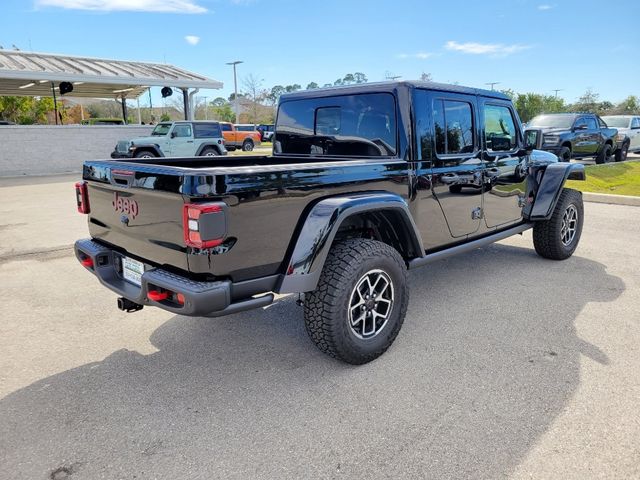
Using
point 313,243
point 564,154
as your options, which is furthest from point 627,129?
point 313,243

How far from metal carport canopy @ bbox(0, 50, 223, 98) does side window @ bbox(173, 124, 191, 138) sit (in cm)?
371

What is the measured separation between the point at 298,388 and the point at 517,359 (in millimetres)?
1495

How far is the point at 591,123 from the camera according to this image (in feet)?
48.1

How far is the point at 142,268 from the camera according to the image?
283 cm

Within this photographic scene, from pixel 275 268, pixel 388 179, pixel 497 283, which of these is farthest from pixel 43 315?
pixel 497 283

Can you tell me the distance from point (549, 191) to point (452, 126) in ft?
5.96

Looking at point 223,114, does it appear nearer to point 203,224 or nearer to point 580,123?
point 580,123

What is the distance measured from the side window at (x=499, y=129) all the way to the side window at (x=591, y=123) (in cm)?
1182

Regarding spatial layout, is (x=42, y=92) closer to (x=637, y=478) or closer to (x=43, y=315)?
(x=43, y=315)

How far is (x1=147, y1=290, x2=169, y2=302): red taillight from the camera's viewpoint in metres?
2.56

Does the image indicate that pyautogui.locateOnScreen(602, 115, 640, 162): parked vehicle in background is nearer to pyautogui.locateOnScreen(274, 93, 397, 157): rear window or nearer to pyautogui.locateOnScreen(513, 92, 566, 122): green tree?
pyautogui.locateOnScreen(274, 93, 397, 157): rear window

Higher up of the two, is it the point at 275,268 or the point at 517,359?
the point at 275,268

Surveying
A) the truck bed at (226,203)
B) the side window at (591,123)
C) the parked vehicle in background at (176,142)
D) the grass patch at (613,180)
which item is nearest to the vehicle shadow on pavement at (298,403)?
the truck bed at (226,203)

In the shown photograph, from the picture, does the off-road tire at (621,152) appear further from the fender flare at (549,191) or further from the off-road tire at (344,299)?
the off-road tire at (344,299)
